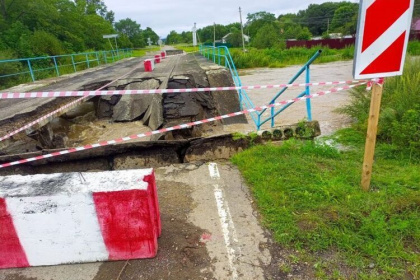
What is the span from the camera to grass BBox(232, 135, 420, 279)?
2.32 metres

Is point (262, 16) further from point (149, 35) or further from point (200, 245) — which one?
point (200, 245)

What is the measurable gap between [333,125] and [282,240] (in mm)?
4950

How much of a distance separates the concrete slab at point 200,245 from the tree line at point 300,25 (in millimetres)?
51397

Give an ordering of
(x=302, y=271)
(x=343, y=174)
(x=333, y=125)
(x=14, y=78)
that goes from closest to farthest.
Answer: (x=302, y=271) < (x=343, y=174) < (x=333, y=125) < (x=14, y=78)

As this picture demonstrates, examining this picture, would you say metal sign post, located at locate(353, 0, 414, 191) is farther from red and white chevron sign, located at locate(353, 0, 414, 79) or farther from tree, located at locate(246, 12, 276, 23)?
tree, located at locate(246, 12, 276, 23)

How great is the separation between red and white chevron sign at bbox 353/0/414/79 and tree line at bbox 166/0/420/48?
5120 centimetres

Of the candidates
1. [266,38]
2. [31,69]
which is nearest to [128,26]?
[266,38]

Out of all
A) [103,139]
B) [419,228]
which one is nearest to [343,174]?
[419,228]

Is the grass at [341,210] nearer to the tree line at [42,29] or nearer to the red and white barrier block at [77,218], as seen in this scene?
the red and white barrier block at [77,218]

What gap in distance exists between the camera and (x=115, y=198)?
2307 mm

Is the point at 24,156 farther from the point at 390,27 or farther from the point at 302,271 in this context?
the point at 390,27

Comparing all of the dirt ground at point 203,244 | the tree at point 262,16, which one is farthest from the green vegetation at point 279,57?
the tree at point 262,16

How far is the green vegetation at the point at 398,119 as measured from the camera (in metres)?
4.25

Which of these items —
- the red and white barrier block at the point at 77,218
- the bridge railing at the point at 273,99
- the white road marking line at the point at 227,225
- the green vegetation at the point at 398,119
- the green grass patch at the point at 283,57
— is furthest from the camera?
the green grass patch at the point at 283,57
